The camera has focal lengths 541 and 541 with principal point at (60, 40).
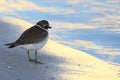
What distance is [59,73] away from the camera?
7.09 meters

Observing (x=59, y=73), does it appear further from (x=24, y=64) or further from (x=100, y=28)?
(x=100, y=28)

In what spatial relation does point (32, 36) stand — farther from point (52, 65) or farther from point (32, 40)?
point (52, 65)

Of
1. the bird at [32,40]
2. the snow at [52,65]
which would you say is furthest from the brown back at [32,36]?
the snow at [52,65]

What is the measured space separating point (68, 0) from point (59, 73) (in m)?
7.99

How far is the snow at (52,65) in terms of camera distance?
6824 millimetres

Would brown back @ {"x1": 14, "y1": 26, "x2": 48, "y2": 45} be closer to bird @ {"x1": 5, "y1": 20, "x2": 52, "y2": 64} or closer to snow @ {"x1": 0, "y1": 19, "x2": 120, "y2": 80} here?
bird @ {"x1": 5, "y1": 20, "x2": 52, "y2": 64}

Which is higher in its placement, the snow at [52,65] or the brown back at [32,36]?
the brown back at [32,36]

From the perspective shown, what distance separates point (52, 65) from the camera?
760 centimetres

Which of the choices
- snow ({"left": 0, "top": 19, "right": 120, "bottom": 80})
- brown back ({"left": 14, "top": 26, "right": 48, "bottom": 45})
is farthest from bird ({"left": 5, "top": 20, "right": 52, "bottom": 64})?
snow ({"left": 0, "top": 19, "right": 120, "bottom": 80})

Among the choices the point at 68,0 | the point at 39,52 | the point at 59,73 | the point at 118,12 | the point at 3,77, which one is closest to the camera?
the point at 3,77

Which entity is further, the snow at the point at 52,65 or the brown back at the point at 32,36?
the brown back at the point at 32,36

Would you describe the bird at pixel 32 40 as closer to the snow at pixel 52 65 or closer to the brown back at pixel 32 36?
the brown back at pixel 32 36

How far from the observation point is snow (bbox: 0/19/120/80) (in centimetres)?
682

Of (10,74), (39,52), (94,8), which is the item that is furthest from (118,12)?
(10,74)
